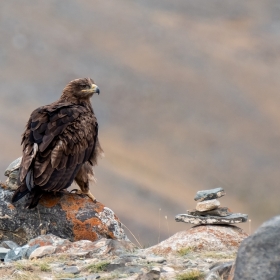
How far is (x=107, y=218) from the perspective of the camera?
11.2 metres

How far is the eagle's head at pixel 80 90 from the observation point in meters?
12.2

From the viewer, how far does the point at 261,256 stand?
197 inches

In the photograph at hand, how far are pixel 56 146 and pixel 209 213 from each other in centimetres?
284

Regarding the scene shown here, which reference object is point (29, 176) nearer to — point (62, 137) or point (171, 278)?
point (62, 137)

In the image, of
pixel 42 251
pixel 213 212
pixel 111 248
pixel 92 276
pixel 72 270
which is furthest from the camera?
pixel 213 212

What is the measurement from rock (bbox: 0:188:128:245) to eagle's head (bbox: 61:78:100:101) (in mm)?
2071

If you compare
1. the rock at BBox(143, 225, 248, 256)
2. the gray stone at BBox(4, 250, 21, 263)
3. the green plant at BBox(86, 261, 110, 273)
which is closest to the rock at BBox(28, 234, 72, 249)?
the gray stone at BBox(4, 250, 21, 263)

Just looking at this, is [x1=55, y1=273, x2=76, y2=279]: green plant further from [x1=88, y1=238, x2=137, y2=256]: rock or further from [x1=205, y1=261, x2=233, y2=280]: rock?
[x1=205, y1=261, x2=233, y2=280]: rock

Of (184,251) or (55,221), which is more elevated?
(55,221)

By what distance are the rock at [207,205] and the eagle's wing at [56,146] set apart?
2260 mm

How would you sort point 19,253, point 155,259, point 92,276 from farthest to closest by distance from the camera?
1. point 19,253
2. point 155,259
3. point 92,276

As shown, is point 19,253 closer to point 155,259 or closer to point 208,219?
point 155,259

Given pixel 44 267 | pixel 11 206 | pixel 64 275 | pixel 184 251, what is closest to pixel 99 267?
pixel 64 275

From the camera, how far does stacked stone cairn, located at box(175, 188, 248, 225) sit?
33.5 feet
